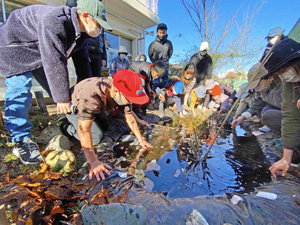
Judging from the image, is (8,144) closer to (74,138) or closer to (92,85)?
(74,138)

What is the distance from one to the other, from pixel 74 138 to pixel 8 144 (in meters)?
0.75

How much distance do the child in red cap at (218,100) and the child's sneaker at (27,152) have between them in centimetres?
465

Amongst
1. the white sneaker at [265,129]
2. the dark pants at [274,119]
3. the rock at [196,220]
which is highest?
the dark pants at [274,119]

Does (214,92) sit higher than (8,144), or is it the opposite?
(214,92)

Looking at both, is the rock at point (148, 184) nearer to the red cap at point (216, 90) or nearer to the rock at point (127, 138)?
the rock at point (127, 138)

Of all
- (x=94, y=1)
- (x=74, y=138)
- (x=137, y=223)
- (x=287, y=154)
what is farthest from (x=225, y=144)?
(x=94, y=1)

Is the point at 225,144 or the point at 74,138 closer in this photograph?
the point at 74,138

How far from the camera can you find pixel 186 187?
4.98ft

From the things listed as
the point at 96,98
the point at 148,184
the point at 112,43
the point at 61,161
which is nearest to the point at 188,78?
the point at 96,98

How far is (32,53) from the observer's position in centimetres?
163

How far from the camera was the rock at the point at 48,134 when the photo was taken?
79.5 inches

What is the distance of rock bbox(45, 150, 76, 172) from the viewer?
152cm

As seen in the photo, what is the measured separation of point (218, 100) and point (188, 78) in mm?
1415

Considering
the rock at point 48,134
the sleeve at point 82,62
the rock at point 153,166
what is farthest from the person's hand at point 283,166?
the sleeve at point 82,62
